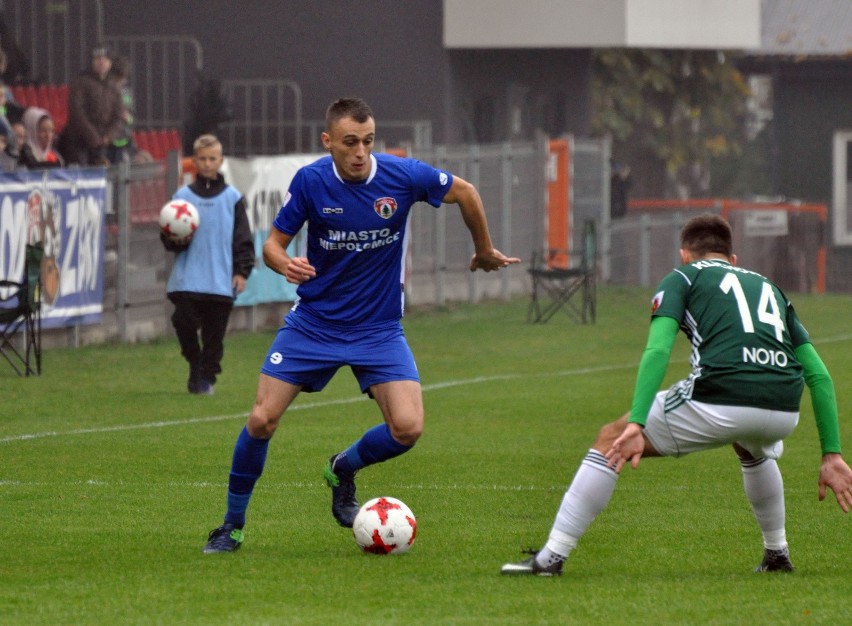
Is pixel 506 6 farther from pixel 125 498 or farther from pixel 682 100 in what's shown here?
pixel 125 498

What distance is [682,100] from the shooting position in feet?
130

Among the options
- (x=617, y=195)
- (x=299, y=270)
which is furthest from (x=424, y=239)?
(x=299, y=270)

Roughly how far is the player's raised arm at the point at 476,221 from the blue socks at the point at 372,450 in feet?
A: 2.83

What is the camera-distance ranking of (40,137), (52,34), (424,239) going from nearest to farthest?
(40,137)
(424,239)
(52,34)

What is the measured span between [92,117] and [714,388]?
17964 millimetres

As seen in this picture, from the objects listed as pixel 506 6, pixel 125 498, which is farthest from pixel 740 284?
pixel 506 6

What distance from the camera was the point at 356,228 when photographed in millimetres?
8148

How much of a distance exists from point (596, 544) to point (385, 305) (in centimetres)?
148

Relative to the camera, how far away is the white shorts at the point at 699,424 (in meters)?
6.94

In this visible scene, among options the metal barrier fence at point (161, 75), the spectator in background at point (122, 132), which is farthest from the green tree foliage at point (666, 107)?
the spectator in background at point (122, 132)

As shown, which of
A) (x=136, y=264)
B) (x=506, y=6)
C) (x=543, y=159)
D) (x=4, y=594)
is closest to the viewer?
(x=4, y=594)

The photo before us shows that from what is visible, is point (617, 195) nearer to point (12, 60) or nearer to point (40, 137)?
point (12, 60)

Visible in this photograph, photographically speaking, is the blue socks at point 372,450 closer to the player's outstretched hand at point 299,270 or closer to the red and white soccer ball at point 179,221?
the player's outstretched hand at point 299,270

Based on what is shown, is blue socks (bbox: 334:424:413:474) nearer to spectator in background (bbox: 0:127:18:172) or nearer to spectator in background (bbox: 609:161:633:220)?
spectator in background (bbox: 0:127:18:172)
